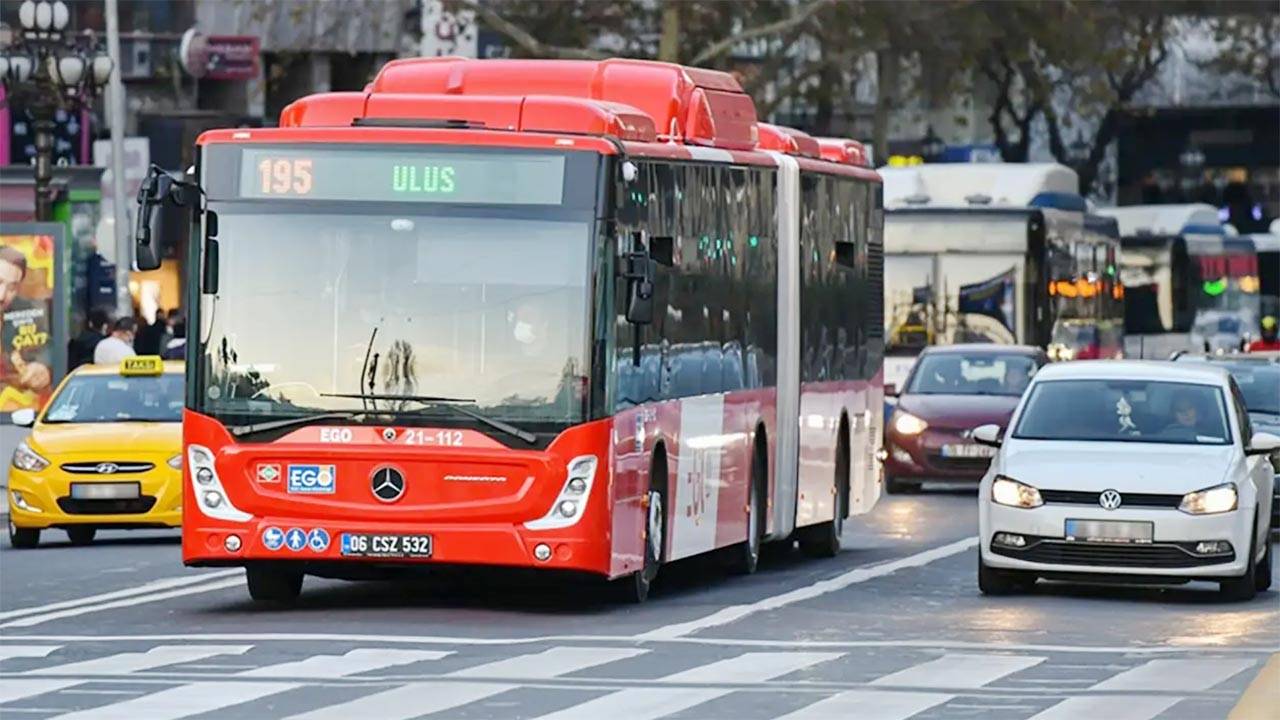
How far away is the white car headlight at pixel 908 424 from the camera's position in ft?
115

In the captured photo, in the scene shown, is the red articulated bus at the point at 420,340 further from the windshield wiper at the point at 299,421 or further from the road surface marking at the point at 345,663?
the road surface marking at the point at 345,663

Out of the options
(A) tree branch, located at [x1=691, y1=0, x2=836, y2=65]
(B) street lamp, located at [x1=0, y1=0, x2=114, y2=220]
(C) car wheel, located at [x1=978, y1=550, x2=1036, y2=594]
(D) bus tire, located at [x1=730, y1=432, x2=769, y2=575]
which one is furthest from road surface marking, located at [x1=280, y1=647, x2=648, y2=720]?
(A) tree branch, located at [x1=691, y1=0, x2=836, y2=65]

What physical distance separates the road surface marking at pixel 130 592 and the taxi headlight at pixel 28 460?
12.3 ft

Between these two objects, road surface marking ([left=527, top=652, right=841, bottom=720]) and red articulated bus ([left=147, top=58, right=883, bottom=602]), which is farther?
red articulated bus ([left=147, top=58, right=883, bottom=602])

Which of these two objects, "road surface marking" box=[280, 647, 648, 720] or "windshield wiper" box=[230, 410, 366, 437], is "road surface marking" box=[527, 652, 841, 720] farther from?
"windshield wiper" box=[230, 410, 366, 437]

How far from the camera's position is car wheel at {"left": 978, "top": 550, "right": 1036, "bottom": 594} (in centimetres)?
2117

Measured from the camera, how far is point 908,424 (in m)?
35.1

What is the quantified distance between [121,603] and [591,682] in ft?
18.6

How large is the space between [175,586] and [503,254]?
4.13m

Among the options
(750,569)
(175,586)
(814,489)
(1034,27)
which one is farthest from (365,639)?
(1034,27)

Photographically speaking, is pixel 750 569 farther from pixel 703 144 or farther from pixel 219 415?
pixel 219 415

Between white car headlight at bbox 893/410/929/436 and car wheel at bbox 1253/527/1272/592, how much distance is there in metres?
12.7

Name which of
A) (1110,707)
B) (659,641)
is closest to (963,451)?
(659,641)

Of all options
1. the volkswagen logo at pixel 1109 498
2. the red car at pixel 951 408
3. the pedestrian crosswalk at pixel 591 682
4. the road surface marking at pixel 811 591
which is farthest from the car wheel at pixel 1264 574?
the red car at pixel 951 408
